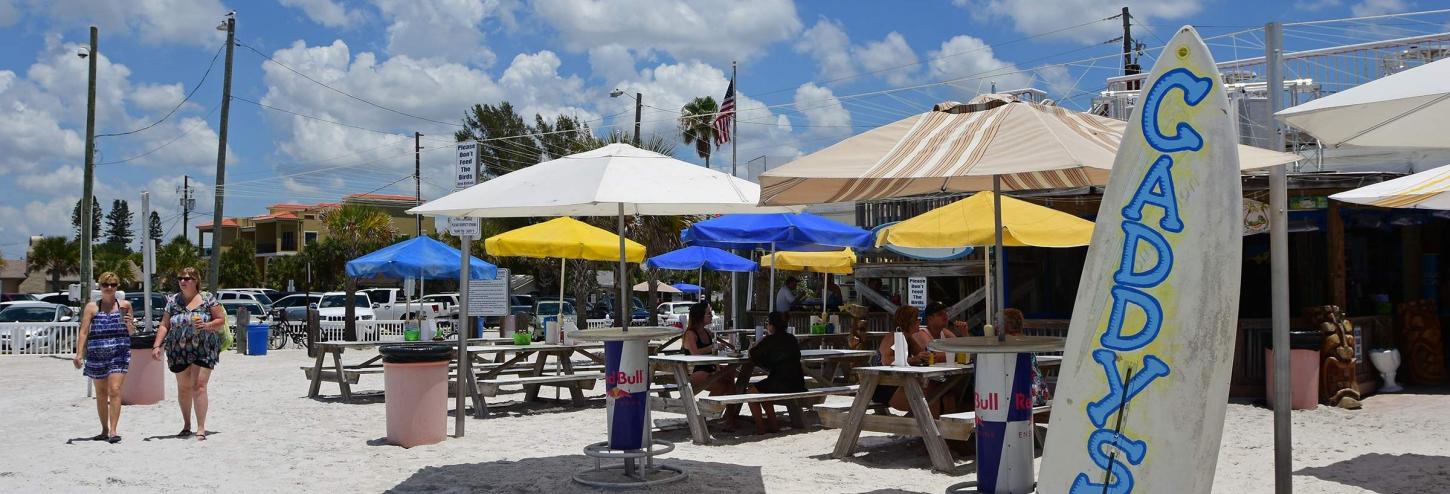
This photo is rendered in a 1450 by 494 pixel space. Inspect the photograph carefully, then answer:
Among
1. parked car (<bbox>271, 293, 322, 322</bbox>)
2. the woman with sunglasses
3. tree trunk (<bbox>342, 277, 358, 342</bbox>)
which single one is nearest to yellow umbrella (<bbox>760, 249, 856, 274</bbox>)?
the woman with sunglasses

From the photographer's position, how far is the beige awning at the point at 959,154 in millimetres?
5238

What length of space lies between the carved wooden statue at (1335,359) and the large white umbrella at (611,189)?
6.93m

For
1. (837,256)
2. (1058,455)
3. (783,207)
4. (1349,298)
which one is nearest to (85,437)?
Answer: (783,207)

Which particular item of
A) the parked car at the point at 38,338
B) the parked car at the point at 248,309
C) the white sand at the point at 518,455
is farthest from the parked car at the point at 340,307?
the white sand at the point at 518,455

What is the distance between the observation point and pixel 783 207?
7.20 m

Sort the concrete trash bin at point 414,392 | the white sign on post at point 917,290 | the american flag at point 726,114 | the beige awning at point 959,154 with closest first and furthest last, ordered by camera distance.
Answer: the beige awning at point 959,154 < the concrete trash bin at point 414,392 < the white sign on post at point 917,290 < the american flag at point 726,114

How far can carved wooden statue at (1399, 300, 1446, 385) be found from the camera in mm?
12633

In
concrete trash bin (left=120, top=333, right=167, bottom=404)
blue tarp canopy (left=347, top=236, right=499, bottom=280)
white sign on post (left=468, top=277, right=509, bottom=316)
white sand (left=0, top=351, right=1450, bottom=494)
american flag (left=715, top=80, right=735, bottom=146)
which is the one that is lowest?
white sand (left=0, top=351, right=1450, bottom=494)

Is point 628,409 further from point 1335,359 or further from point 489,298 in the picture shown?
point 489,298

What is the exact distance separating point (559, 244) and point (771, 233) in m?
2.78

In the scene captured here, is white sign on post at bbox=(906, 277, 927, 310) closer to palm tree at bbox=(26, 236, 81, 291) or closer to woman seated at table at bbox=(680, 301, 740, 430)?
woman seated at table at bbox=(680, 301, 740, 430)

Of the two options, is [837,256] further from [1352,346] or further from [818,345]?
[1352,346]

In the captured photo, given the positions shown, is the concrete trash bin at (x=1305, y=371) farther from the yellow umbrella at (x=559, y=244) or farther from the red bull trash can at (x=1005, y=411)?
the yellow umbrella at (x=559, y=244)

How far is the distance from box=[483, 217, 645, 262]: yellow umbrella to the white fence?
14.0m
